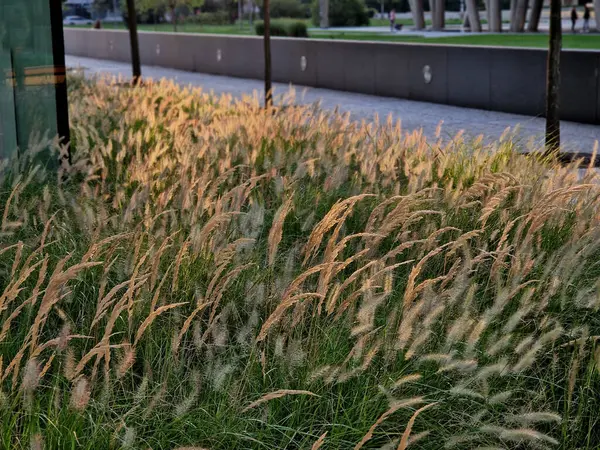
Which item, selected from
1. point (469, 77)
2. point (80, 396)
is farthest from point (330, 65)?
point (80, 396)

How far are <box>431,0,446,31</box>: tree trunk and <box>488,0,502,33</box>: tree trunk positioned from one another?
12.9 feet

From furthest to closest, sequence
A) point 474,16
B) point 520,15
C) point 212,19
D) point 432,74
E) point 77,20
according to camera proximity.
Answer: point 77,20, point 212,19, point 474,16, point 520,15, point 432,74

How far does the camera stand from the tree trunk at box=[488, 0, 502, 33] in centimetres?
4328

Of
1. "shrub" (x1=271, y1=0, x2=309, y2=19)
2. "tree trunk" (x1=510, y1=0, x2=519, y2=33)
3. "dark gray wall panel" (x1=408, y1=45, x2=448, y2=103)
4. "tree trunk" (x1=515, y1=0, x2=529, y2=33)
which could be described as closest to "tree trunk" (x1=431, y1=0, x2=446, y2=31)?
"tree trunk" (x1=510, y1=0, x2=519, y2=33)

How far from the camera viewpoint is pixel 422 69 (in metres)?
18.3

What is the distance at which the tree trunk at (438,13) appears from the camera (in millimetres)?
47469

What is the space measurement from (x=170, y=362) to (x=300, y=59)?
62.9 feet

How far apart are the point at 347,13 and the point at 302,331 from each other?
59.3 meters

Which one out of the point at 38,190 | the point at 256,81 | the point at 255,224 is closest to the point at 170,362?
the point at 255,224

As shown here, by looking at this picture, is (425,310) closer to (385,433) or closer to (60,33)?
(385,433)

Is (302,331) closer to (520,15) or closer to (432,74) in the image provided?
(432,74)

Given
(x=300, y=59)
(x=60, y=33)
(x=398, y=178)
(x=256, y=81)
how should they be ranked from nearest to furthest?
1. (x=398, y=178)
2. (x=60, y=33)
3. (x=300, y=59)
4. (x=256, y=81)

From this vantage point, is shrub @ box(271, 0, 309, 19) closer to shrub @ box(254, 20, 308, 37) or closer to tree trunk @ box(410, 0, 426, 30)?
tree trunk @ box(410, 0, 426, 30)

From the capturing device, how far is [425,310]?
359 cm
